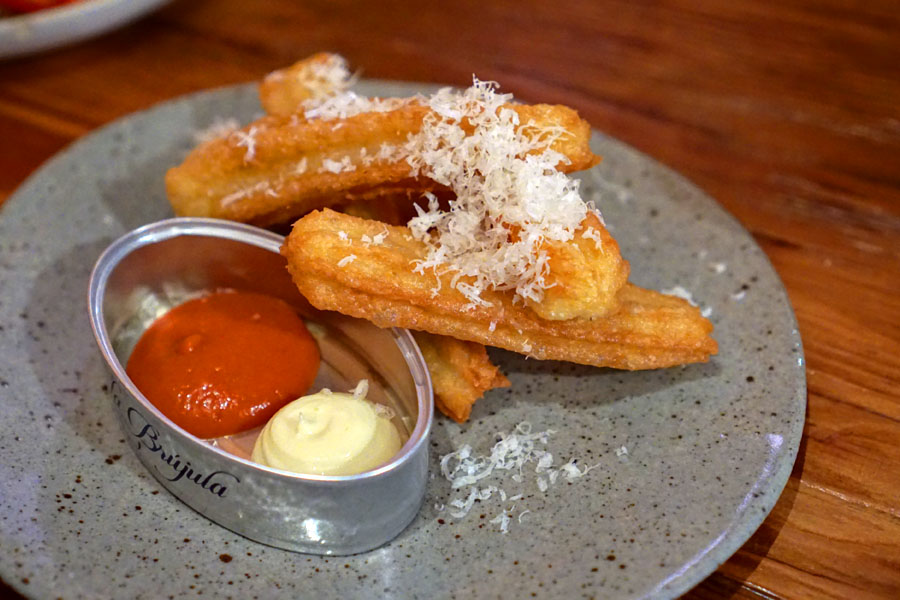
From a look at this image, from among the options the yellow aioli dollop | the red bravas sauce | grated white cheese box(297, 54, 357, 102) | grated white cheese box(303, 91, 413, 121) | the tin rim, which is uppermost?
grated white cheese box(303, 91, 413, 121)

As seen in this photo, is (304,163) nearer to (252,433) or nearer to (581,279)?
(252,433)

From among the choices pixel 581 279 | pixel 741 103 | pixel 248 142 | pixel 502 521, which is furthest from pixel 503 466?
pixel 741 103

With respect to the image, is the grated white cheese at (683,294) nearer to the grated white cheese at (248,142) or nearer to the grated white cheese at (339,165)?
the grated white cheese at (339,165)

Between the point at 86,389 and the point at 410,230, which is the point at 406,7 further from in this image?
the point at 86,389

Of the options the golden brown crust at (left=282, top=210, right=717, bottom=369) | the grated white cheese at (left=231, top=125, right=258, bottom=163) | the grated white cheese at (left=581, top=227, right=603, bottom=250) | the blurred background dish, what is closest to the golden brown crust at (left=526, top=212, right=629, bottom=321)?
the grated white cheese at (left=581, top=227, right=603, bottom=250)

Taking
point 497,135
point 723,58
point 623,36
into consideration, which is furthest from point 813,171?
point 497,135

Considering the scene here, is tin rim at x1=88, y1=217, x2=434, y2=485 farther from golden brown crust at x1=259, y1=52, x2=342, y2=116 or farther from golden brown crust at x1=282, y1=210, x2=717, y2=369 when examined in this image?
golden brown crust at x1=259, y1=52, x2=342, y2=116
